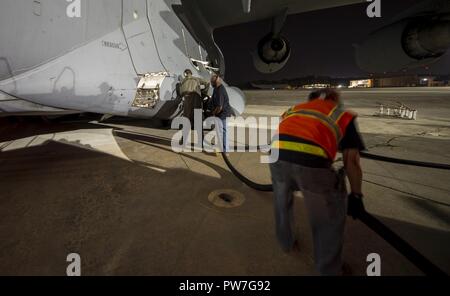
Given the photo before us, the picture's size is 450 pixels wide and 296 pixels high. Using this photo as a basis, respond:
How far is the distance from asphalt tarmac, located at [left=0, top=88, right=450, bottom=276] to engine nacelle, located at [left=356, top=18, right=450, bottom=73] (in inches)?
117

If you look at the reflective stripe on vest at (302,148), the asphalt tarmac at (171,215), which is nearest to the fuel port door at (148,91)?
the asphalt tarmac at (171,215)

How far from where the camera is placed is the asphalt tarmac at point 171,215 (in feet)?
6.75

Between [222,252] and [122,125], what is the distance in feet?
23.4

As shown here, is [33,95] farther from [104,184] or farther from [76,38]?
[104,184]

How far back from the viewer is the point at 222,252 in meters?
2.18

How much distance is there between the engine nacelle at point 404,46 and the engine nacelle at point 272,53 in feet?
10.9

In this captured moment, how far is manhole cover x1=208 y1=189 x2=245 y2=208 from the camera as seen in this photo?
3.04 meters

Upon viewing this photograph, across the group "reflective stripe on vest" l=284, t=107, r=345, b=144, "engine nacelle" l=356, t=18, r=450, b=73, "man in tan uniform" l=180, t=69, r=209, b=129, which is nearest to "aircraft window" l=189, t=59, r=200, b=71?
"man in tan uniform" l=180, t=69, r=209, b=129

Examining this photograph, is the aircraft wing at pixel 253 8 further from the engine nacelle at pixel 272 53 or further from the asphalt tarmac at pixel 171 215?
the asphalt tarmac at pixel 171 215

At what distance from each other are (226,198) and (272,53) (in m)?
8.59

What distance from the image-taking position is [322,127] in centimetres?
176
